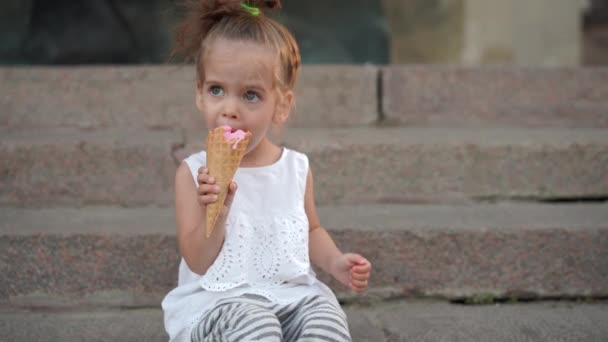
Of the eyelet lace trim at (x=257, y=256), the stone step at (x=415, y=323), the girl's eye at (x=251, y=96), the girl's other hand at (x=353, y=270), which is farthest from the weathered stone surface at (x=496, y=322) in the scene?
the girl's eye at (x=251, y=96)

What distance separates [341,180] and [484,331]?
93 centimetres

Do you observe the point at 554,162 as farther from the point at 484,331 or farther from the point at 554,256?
the point at 484,331

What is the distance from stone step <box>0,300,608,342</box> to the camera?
2.24m

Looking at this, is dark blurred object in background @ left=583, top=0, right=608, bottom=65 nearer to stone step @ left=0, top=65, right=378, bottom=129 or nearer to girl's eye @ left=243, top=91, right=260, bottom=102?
stone step @ left=0, top=65, right=378, bottom=129

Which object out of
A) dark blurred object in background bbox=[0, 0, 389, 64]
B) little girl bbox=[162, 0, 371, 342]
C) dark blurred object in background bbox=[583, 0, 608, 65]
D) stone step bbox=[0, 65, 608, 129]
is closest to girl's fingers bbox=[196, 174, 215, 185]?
little girl bbox=[162, 0, 371, 342]

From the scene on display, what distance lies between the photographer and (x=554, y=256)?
258 centimetres

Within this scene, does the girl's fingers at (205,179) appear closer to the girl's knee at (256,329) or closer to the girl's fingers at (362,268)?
the girl's knee at (256,329)

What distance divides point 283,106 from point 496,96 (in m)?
1.76

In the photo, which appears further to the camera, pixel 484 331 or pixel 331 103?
pixel 331 103

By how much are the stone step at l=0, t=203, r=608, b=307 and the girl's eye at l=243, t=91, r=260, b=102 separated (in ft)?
2.58

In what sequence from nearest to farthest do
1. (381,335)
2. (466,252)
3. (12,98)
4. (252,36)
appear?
(252,36)
(381,335)
(466,252)
(12,98)

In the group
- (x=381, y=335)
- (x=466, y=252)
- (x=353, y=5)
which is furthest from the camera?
(x=353, y=5)

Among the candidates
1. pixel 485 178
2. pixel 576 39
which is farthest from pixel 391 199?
pixel 576 39

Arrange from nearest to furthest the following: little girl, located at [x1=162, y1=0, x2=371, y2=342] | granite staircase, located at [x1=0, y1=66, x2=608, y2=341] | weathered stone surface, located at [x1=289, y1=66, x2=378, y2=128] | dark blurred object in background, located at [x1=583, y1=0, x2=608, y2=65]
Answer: little girl, located at [x1=162, y1=0, x2=371, y2=342], granite staircase, located at [x1=0, y1=66, x2=608, y2=341], weathered stone surface, located at [x1=289, y1=66, x2=378, y2=128], dark blurred object in background, located at [x1=583, y1=0, x2=608, y2=65]
